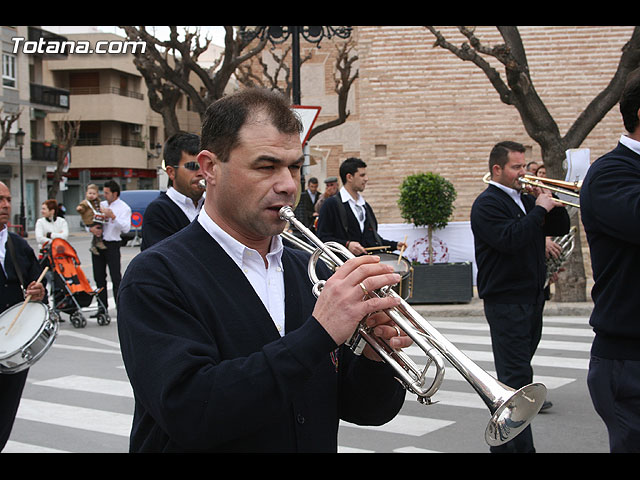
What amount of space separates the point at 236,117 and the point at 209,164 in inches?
6.7

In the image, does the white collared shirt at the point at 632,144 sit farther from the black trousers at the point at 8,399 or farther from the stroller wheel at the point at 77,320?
the stroller wheel at the point at 77,320

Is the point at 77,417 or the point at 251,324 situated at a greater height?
the point at 251,324

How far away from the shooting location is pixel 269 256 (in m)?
2.43

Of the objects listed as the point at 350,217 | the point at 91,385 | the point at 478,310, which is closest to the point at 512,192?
the point at 350,217

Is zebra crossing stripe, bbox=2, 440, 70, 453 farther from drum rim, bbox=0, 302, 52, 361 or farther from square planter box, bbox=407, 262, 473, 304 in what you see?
square planter box, bbox=407, 262, 473, 304

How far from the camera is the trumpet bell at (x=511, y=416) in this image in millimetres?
2232

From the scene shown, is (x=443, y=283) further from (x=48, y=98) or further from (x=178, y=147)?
(x=48, y=98)

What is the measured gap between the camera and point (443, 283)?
42.5ft

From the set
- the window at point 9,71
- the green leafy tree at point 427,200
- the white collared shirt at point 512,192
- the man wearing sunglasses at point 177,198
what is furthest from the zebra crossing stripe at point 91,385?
the window at point 9,71

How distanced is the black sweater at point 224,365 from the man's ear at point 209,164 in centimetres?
15

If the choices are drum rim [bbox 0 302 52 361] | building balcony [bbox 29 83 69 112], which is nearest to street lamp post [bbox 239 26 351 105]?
drum rim [bbox 0 302 52 361]

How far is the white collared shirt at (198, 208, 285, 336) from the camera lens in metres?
2.34
